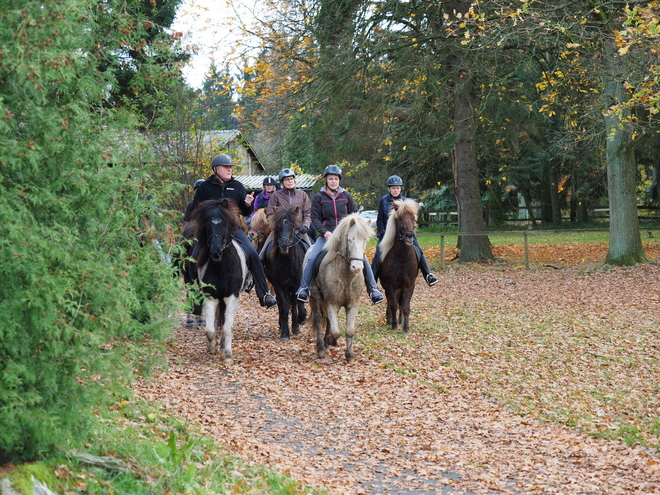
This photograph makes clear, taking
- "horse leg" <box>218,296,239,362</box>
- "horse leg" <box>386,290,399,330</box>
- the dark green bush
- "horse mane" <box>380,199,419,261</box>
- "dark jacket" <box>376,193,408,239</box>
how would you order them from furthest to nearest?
"dark jacket" <box>376,193,408,239</box>
"horse leg" <box>386,290,399,330</box>
"horse mane" <box>380,199,419,261</box>
"horse leg" <box>218,296,239,362</box>
the dark green bush

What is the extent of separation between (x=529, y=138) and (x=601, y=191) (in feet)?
45.2

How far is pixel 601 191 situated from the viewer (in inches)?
1529

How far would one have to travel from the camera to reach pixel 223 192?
10.4 metres

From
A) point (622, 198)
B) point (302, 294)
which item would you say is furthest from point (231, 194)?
point (622, 198)

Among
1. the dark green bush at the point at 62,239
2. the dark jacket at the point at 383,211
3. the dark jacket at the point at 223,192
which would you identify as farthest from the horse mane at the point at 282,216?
the dark green bush at the point at 62,239

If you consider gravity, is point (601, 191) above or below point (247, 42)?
below

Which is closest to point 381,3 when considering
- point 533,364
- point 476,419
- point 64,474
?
point 533,364

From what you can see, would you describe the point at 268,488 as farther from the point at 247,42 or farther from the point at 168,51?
the point at 247,42

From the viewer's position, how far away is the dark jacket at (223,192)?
408 inches

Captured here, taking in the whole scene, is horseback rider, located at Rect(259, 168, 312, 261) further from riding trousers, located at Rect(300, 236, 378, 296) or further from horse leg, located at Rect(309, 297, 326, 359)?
horse leg, located at Rect(309, 297, 326, 359)

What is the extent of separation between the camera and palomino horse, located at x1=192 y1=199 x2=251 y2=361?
376 inches

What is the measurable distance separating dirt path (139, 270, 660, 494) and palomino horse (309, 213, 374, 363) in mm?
478

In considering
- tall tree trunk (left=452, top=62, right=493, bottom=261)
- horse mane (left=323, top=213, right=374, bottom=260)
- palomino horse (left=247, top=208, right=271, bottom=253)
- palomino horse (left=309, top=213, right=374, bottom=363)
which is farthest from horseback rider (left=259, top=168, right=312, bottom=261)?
tall tree trunk (left=452, top=62, right=493, bottom=261)

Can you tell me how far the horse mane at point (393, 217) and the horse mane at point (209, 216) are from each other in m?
2.67
